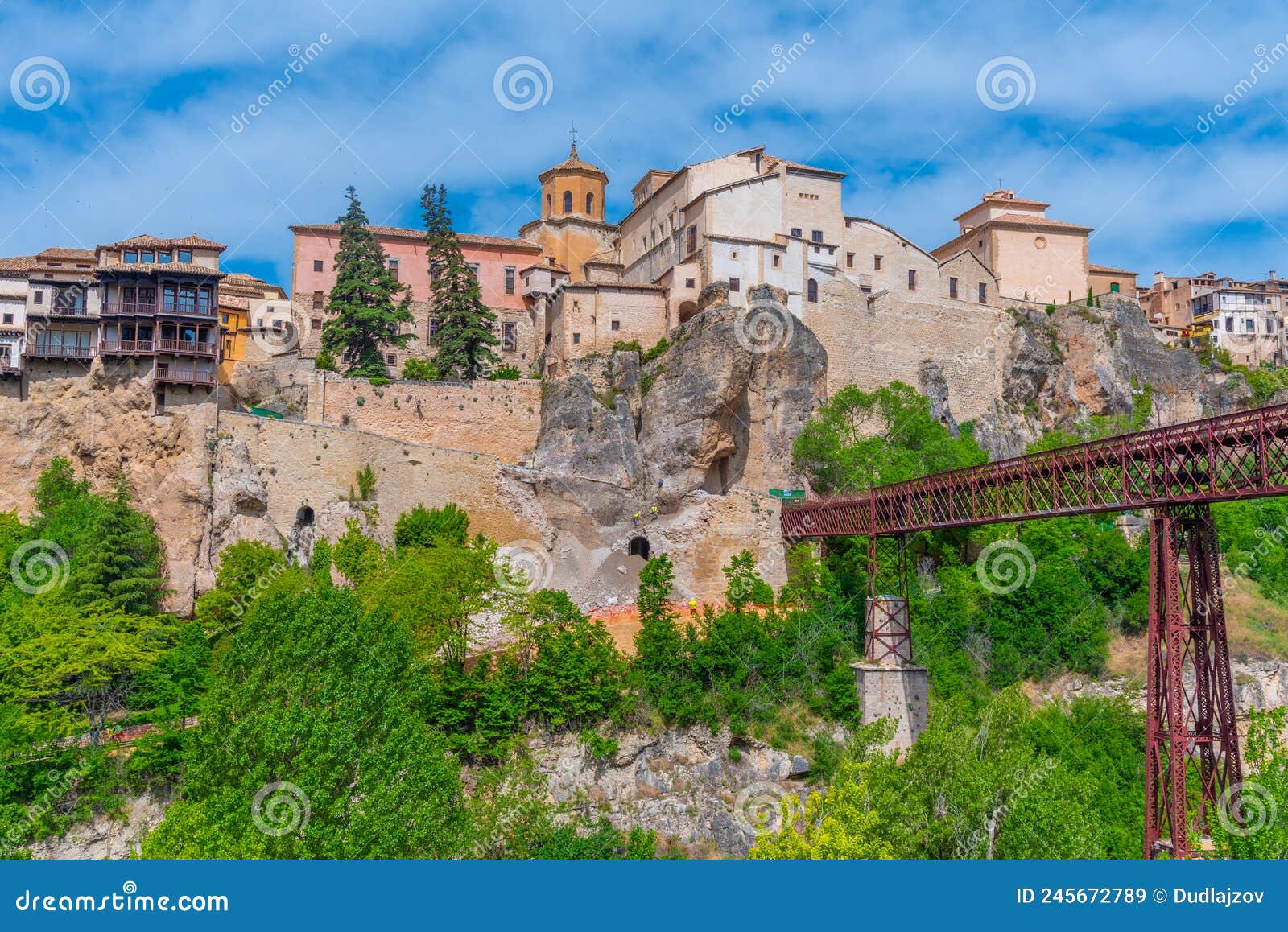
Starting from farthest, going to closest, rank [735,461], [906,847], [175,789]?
[735,461]
[175,789]
[906,847]

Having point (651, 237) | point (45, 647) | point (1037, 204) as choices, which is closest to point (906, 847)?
point (45, 647)

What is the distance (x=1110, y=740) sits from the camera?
34812mm

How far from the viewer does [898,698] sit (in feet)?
118

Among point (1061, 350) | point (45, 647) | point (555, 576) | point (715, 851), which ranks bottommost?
point (715, 851)

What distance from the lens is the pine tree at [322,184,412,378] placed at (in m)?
54.5

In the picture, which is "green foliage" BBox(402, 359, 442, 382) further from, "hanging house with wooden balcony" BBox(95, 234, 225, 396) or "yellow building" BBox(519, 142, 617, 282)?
"yellow building" BBox(519, 142, 617, 282)

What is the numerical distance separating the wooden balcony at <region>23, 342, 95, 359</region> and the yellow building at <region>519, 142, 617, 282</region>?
83.8 ft

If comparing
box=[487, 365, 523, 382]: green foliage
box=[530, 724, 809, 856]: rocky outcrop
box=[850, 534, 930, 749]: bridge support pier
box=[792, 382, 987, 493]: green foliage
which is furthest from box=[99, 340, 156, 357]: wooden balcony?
box=[850, 534, 930, 749]: bridge support pier

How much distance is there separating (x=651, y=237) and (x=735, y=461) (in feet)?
50.5

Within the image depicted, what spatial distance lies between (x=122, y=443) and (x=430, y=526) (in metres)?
11.8

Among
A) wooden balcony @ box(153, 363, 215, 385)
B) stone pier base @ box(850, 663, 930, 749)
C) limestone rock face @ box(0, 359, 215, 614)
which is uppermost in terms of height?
wooden balcony @ box(153, 363, 215, 385)

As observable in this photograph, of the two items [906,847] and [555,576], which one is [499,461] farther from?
[906,847]

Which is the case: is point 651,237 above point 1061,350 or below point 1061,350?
above

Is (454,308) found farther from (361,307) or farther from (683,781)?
(683,781)
